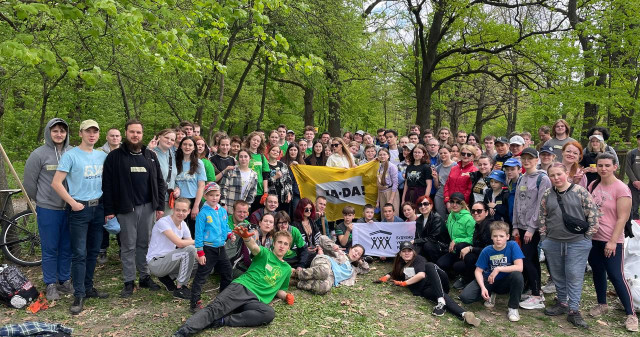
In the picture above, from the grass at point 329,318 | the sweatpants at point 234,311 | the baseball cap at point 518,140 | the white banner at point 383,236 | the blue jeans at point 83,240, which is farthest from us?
the white banner at point 383,236

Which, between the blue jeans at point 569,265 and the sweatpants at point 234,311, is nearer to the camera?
the sweatpants at point 234,311

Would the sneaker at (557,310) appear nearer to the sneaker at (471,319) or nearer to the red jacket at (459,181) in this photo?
the sneaker at (471,319)

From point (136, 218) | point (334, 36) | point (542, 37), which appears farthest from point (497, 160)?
point (542, 37)

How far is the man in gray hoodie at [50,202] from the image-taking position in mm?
5523

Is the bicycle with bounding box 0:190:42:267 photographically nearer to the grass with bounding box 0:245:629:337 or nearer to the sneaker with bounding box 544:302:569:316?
the grass with bounding box 0:245:629:337

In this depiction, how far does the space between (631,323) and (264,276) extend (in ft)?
16.0

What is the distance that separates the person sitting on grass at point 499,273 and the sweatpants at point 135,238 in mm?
4680

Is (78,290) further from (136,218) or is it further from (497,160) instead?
(497,160)

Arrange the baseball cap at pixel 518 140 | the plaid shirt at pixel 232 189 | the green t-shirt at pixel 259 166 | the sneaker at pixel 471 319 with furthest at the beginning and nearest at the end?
the green t-shirt at pixel 259 166, the baseball cap at pixel 518 140, the plaid shirt at pixel 232 189, the sneaker at pixel 471 319

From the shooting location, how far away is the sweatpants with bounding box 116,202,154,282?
5.72 m

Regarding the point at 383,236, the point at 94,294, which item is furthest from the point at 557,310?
the point at 94,294

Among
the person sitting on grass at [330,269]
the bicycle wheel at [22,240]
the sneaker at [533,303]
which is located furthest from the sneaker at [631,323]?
the bicycle wheel at [22,240]

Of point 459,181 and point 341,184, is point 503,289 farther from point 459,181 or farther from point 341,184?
point 341,184

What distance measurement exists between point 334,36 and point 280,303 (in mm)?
11552
